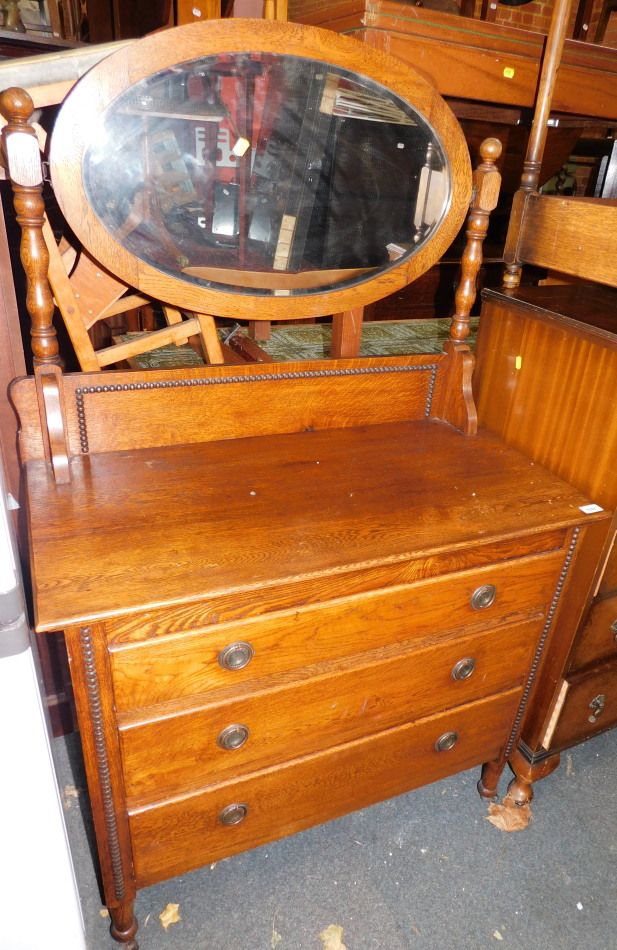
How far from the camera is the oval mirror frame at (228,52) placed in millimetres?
1146

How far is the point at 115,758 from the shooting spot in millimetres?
1129

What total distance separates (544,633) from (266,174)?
1.24m

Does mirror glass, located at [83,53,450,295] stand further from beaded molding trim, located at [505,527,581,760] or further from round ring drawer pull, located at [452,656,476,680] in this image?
round ring drawer pull, located at [452,656,476,680]

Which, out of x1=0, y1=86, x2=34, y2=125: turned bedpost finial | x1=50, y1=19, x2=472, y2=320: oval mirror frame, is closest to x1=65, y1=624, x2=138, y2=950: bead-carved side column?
x1=50, y1=19, x2=472, y2=320: oval mirror frame

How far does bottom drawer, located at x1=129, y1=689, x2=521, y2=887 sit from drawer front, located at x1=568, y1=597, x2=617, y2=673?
7.9 inches

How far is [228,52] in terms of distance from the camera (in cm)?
120

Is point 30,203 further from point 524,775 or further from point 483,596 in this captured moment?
point 524,775

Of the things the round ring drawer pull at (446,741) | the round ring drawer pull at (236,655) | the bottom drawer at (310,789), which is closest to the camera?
the round ring drawer pull at (236,655)

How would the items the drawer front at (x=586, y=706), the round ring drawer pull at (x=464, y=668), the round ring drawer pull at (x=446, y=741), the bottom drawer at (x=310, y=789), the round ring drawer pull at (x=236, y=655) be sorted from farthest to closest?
the drawer front at (x=586, y=706), the round ring drawer pull at (x=446, y=741), the round ring drawer pull at (x=464, y=668), the bottom drawer at (x=310, y=789), the round ring drawer pull at (x=236, y=655)

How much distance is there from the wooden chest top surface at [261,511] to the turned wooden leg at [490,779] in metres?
0.82

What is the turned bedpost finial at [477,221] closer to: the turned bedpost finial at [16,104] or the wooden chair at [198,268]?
the wooden chair at [198,268]

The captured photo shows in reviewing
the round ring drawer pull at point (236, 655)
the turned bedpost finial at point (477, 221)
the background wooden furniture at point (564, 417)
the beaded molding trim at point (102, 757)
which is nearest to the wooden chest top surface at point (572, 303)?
the background wooden furniture at point (564, 417)

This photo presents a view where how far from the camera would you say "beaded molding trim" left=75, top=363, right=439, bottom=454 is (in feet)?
4.32

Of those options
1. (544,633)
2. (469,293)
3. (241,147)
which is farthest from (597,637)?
(241,147)
